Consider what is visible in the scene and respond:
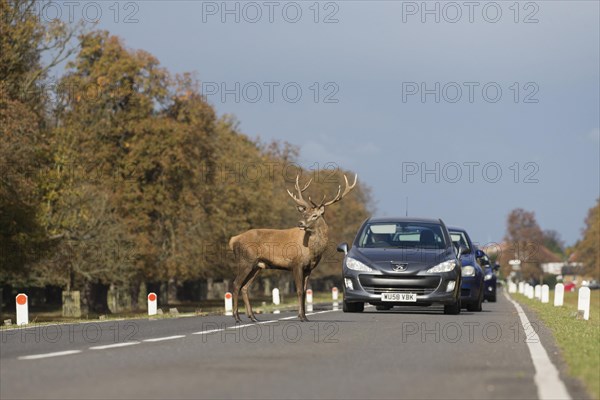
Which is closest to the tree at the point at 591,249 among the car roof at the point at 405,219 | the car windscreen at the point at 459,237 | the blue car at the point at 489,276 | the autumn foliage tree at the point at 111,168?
the autumn foliage tree at the point at 111,168

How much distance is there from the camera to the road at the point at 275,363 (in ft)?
29.8

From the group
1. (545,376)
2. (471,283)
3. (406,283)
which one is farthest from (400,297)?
(545,376)

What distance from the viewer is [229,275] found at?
67.6 meters

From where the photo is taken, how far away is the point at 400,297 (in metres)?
23.3

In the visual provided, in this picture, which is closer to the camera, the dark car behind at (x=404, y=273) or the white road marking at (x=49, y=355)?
the white road marking at (x=49, y=355)

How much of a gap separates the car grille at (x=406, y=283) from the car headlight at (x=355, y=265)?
244 millimetres

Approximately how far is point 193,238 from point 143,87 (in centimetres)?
745

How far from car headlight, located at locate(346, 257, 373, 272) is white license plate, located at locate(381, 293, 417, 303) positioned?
0.59 meters

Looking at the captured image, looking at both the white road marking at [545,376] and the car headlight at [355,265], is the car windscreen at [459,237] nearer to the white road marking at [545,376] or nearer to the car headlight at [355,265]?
the car headlight at [355,265]

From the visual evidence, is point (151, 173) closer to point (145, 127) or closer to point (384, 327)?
point (145, 127)

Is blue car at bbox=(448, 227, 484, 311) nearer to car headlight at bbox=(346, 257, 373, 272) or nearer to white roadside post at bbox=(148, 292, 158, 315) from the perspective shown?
car headlight at bbox=(346, 257, 373, 272)

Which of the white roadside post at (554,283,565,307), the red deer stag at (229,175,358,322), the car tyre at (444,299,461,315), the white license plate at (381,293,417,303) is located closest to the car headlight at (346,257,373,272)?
the white license plate at (381,293,417,303)

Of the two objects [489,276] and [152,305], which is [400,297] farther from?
[489,276]

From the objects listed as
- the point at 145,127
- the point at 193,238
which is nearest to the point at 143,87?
the point at 145,127
